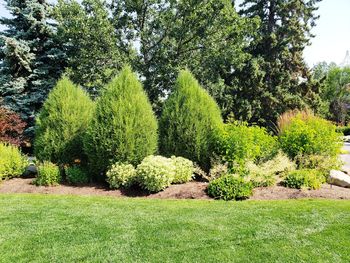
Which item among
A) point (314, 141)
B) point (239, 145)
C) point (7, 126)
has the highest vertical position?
point (7, 126)

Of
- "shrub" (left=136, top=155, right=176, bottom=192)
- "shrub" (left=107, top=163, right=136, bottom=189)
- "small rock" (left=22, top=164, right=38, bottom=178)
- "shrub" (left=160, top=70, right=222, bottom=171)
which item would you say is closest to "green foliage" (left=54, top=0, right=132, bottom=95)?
"small rock" (left=22, top=164, right=38, bottom=178)

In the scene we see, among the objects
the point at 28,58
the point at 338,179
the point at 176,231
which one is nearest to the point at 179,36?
the point at 28,58

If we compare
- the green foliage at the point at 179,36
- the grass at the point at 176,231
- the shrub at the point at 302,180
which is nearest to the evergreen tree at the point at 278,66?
the green foliage at the point at 179,36

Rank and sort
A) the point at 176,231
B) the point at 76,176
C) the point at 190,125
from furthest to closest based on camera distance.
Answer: the point at 190,125, the point at 76,176, the point at 176,231

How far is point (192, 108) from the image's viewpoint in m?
8.36

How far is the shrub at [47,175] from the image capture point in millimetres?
7668

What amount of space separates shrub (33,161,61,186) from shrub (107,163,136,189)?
4.42 feet

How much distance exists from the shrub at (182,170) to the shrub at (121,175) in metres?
0.99

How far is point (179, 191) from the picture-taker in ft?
22.9

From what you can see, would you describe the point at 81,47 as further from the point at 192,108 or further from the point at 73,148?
the point at 192,108

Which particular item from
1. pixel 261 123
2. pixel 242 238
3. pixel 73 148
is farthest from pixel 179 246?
pixel 261 123

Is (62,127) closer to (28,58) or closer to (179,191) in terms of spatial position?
(179,191)

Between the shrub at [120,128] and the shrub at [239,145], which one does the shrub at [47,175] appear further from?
the shrub at [239,145]

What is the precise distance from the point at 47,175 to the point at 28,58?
345 inches
